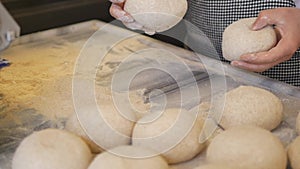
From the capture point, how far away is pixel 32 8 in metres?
1.90

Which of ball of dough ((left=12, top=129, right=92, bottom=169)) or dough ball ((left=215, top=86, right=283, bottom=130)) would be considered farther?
dough ball ((left=215, top=86, right=283, bottom=130))

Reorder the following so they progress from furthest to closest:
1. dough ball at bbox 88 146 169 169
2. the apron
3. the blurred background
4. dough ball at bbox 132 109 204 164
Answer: the blurred background → the apron → dough ball at bbox 132 109 204 164 → dough ball at bbox 88 146 169 169

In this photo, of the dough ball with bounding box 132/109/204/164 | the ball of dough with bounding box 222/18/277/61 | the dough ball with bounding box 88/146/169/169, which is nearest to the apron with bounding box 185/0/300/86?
the ball of dough with bounding box 222/18/277/61

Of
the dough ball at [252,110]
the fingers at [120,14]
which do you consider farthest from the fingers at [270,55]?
the fingers at [120,14]

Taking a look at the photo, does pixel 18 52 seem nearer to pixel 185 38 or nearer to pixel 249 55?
pixel 185 38

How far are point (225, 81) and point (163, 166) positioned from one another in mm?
495

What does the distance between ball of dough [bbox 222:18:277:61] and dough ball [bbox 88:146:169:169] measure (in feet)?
1.42

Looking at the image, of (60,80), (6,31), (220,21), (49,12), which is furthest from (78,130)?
(49,12)

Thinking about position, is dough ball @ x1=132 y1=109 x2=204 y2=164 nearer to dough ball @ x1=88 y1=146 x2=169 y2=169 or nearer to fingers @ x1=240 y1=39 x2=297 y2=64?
dough ball @ x1=88 y1=146 x2=169 y2=169

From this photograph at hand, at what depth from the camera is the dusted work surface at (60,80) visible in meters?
1.11

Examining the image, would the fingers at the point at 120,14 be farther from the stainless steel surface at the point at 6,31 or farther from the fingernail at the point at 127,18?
the stainless steel surface at the point at 6,31

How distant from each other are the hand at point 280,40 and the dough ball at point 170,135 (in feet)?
0.93

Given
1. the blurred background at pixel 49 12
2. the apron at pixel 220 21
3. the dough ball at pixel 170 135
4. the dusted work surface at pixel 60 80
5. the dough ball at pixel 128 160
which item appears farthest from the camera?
the blurred background at pixel 49 12

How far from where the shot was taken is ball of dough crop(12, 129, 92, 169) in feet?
2.87
